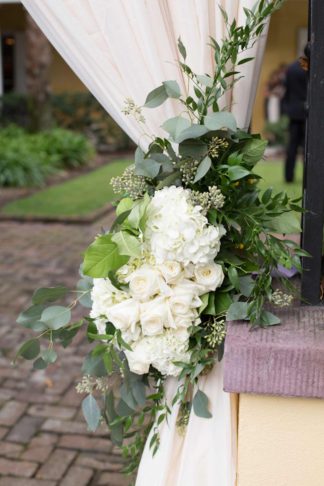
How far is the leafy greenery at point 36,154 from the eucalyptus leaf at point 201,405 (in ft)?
30.2

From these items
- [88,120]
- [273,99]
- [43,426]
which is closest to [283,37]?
[273,99]

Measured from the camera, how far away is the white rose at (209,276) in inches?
74.0

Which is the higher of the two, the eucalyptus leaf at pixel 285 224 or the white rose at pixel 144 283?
the eucalyptus leaf at pixel 285 224

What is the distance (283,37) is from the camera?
16.1 m

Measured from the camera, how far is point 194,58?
75.8 inches

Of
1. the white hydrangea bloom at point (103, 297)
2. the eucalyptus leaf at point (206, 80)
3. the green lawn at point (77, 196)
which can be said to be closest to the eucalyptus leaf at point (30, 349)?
the white hydrangea bloom at point (103, 297)

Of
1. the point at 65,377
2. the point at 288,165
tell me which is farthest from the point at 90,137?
the point at 65,377

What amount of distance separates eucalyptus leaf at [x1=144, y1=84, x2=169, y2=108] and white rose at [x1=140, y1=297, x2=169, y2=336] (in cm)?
49

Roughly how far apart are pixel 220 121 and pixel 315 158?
262 mm

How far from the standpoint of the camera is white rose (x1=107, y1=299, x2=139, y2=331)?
73.2 inches

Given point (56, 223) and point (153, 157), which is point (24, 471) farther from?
point (56, 223)

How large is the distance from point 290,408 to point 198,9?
3.38 ft

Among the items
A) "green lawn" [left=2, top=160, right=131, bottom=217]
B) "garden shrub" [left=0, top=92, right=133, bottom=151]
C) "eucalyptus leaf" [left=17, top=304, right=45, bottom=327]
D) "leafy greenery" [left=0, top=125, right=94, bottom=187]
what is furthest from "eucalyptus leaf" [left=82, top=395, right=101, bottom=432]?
"garden shrub" [left=0, top=92, right=133, bottom=151]

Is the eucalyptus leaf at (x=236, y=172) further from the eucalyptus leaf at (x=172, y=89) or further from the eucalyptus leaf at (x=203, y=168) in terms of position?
the eucalyptus leaf at (x=172, y=89)
